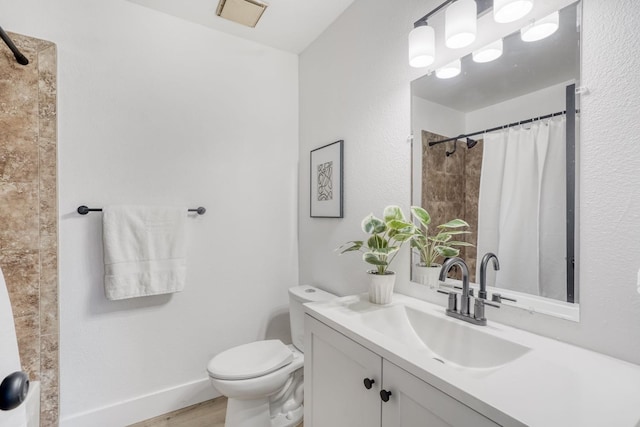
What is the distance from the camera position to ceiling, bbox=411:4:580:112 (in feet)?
2.73

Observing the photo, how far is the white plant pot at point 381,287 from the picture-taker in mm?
1146

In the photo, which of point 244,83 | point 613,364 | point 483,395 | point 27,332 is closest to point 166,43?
point 244,83

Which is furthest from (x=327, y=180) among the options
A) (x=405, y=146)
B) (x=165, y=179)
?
(x=165, y=179)

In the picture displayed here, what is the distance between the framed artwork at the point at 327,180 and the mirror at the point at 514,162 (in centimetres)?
54

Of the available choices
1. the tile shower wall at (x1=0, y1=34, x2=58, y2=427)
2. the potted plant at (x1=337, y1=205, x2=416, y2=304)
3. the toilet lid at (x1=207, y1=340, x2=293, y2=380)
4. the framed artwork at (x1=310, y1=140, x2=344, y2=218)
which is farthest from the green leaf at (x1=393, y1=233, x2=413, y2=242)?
the tile shower wall at (x1=0, y1=34, x2=58, y2=427)

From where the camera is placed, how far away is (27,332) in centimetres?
137

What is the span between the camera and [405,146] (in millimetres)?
1305

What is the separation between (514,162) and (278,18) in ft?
5.12

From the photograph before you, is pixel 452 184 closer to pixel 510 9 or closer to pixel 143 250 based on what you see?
pixel 510 9

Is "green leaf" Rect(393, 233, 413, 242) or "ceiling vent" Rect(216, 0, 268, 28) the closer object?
"green leaf" Rect(393, 233, 413, 242)

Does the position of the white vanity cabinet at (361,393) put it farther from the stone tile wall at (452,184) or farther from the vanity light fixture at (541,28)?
the vanity light fixture at (541,28)

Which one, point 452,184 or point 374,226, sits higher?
point 452,184

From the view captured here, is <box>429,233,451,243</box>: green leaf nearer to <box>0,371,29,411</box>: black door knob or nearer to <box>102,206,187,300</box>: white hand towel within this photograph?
<box>0,371,29,411</box>: black door knob

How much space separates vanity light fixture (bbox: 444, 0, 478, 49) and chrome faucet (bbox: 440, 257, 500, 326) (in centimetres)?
76
